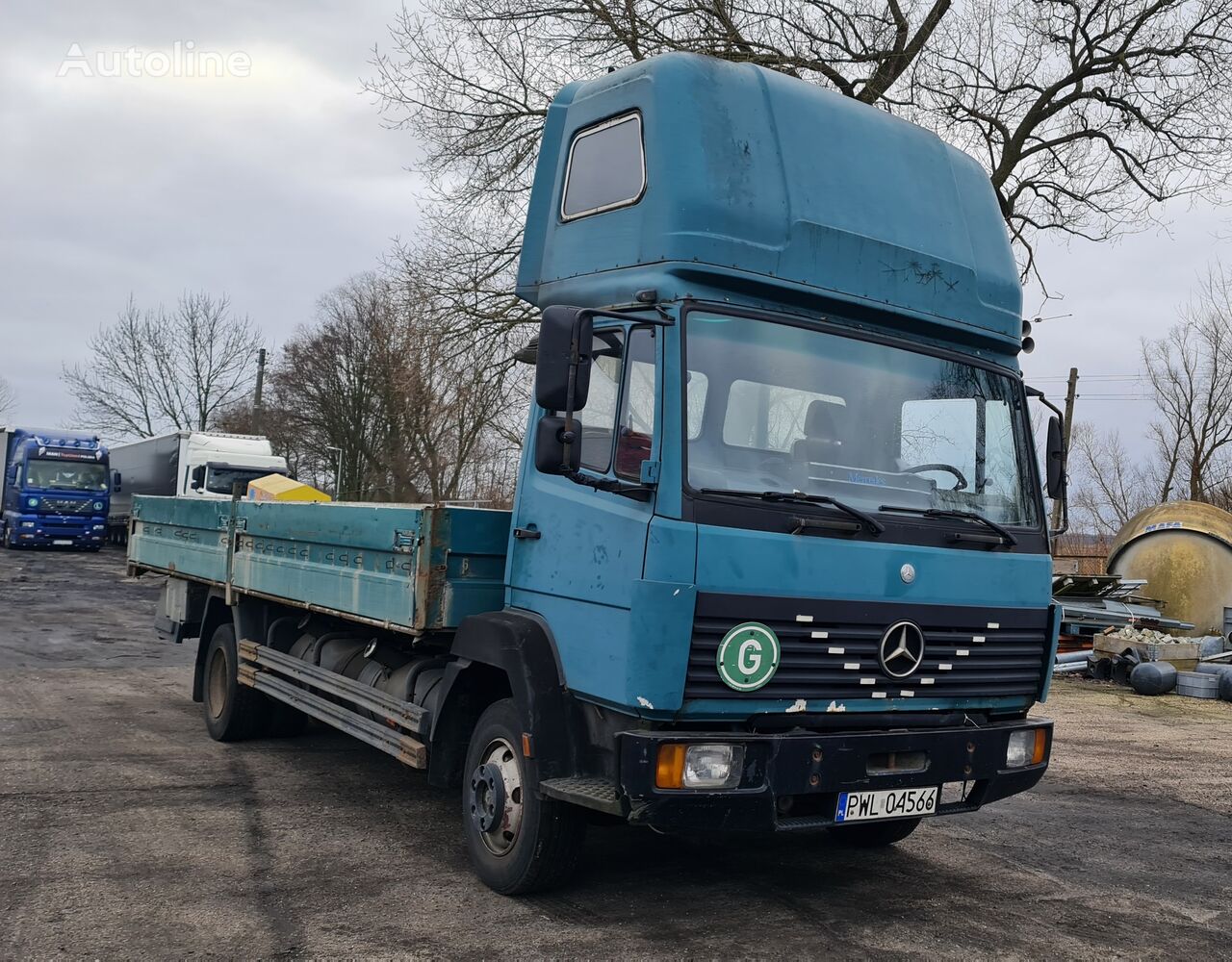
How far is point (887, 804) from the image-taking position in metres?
4.59

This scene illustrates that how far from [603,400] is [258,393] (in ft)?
151

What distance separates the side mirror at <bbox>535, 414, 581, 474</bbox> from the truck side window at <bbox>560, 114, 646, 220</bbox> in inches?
43.2

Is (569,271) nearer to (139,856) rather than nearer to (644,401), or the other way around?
(644,401)

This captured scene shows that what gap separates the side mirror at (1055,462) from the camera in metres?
5.50

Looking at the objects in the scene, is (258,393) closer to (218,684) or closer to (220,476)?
(220,476)

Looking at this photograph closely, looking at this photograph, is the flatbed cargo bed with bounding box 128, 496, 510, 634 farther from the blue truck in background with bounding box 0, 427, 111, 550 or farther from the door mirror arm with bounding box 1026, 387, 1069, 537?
the blue truck in background with bounding box 0, 427, 111, 550

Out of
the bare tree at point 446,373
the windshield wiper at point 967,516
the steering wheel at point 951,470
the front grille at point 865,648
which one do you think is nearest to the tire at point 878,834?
the front grille at point 865,648

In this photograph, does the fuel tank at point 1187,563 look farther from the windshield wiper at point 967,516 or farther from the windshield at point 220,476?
the windshield at point 220,476

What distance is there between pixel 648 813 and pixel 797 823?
0.63m

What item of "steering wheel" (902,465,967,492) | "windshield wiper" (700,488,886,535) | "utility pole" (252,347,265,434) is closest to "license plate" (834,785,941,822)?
"windshield wiper" (700,488,886,535)

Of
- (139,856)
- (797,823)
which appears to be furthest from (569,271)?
(139,856)

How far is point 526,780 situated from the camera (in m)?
4.70

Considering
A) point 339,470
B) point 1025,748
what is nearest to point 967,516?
point 1025,748

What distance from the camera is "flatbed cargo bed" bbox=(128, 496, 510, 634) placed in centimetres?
526
